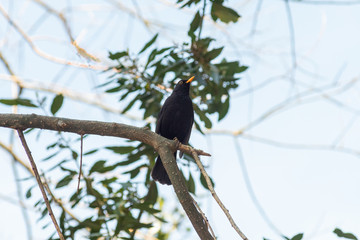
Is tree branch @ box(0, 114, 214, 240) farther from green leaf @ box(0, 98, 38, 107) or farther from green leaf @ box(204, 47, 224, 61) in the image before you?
green leaf @ box(204, 47, 224, 61)

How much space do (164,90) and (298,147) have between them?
180 cm

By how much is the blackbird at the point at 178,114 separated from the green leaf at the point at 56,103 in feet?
3.45

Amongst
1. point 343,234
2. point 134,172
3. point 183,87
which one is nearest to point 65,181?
point 134,172

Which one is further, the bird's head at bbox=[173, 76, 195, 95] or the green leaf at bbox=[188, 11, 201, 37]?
the bird's head at bbox=[173, 76, 195, 95]

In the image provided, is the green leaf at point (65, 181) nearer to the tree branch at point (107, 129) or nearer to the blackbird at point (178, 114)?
the blackbird at point (178, 114)

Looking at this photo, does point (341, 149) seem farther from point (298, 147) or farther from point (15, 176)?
point (15, 176)

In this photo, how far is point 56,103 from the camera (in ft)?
11.2

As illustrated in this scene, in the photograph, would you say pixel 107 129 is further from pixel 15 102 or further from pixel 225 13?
pixel 225 13

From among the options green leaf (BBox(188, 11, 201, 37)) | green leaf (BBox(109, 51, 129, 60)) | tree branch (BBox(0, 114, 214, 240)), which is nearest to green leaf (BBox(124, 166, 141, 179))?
green leaf (BBox(109, 51, 129, 60))

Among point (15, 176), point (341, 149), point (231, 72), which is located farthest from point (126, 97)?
point (341, 149)

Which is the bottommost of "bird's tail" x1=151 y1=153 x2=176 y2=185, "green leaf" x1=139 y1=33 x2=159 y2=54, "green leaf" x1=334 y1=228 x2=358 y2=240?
"green leaf" x1=334 y1=228 x2=358 y2=240

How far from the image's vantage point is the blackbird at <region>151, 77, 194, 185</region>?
4.19 meters

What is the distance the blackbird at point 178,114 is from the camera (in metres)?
4.19

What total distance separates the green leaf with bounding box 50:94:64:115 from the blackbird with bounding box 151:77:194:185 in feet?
3.45
